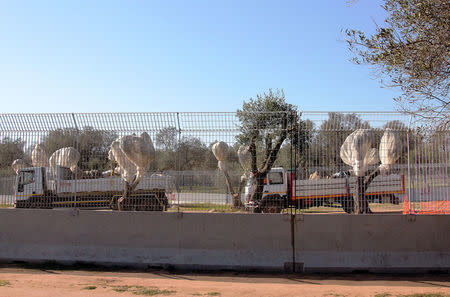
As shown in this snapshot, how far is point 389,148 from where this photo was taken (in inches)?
329

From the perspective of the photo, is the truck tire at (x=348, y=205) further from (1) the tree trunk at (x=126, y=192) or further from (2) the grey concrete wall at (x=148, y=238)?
(1) the tree trunk at (x=126, y=192)

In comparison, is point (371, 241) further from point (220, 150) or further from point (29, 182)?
point (29, 182)

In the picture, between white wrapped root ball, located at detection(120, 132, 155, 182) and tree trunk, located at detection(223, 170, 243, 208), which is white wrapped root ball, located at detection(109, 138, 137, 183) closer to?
white wrapped root ball, located at detection(120, 132, 155, 182)

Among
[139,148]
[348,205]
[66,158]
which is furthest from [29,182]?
[348,205]

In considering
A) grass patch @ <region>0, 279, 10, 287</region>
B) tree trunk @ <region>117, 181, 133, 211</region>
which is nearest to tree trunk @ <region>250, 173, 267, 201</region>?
tree trunk @ <region>117, 181, 133, 211</region>

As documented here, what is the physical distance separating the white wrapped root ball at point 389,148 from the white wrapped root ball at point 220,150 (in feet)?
10.8

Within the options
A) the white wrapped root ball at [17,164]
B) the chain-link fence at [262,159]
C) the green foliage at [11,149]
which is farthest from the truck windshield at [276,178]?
the green foliage at [11,149]

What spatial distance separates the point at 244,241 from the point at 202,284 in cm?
144

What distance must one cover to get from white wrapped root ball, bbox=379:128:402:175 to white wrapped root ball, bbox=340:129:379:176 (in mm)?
156

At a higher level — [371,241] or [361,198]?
[361,198]

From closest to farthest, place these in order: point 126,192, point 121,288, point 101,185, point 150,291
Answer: point 150,291
point 121,288
point 126,192
point 101,185

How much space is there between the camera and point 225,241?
8.41 meters

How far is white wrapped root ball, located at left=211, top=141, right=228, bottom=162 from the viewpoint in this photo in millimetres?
8430


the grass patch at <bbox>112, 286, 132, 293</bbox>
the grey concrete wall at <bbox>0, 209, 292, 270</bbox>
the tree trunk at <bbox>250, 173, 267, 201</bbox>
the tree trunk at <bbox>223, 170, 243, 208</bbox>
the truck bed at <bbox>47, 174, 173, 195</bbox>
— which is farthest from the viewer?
the truck bed at <bbox>47, 174, 173, 195</bbox>
